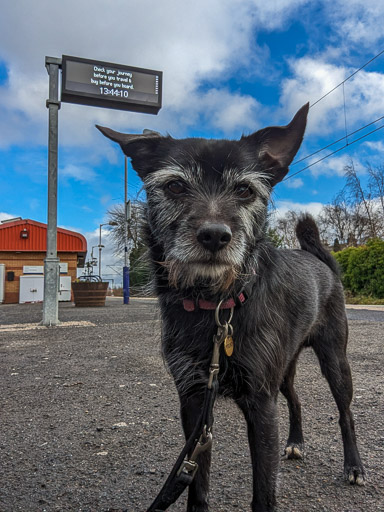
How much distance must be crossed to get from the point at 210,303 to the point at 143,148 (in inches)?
42.4

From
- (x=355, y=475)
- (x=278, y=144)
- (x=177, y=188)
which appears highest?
(x=278, y=144)

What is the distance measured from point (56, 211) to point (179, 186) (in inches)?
335

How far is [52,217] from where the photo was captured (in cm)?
984

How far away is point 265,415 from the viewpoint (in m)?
1.89

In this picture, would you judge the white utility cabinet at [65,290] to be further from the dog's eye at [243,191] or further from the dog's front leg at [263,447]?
the dog's front leg at [263,447]

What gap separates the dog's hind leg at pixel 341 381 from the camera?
2.46m

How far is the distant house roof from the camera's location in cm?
2400

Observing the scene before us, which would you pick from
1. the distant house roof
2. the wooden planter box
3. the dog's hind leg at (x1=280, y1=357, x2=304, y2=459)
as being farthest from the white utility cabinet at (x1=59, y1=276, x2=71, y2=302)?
the dog's hind leg at (x1=280, y1=357, x2=304, y2=459)

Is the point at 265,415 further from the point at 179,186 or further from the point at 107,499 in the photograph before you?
the point at 179,186

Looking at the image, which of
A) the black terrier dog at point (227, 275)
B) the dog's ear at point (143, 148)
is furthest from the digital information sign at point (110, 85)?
the black terrier dog at point (227, 275)

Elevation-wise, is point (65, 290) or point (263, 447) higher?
point (65, 290)

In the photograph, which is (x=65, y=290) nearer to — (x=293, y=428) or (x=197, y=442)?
(x=293, y=428)


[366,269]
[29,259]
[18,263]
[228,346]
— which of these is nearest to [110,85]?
[228,346]

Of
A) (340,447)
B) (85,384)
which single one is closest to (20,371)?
(85,384)
